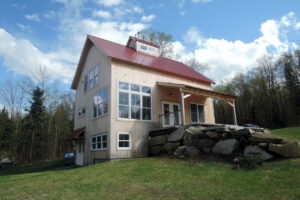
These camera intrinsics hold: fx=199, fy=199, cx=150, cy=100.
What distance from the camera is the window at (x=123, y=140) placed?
11.7m

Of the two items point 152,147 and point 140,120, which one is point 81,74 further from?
point 152,147

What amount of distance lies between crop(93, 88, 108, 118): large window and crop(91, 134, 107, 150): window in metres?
1.48

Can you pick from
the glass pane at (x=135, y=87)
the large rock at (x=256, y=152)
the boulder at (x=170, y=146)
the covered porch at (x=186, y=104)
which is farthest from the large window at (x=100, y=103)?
the large rock at (x=256, y=152)

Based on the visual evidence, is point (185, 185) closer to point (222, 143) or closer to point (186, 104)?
point (222, 143)

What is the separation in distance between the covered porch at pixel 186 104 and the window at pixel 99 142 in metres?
3.94

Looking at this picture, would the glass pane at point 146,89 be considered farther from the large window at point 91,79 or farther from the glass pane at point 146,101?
the large window at point 91,79

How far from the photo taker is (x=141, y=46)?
17547 millimetres

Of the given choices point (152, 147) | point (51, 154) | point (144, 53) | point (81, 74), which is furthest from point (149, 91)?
point (51, 154)

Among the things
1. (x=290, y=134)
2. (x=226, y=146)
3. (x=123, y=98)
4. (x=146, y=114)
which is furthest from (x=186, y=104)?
(x=290, y=134)

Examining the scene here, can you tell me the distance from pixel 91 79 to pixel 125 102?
184 inches

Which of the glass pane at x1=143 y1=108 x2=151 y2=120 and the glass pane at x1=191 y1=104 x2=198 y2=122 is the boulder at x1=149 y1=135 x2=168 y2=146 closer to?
the glass pane at x1=143 y1=108 x2=151 y2=120

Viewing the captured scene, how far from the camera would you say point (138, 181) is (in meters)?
6.27

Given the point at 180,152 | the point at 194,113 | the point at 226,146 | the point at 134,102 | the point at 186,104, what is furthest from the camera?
the point at 194,113

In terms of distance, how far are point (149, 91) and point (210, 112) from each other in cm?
628
